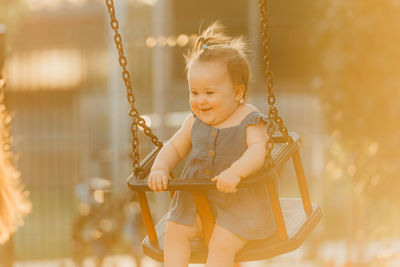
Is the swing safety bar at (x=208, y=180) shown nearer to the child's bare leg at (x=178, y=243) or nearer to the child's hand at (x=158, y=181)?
the child's hand at (x=158, y=181)

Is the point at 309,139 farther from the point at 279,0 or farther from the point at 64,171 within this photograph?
the point at 64,171

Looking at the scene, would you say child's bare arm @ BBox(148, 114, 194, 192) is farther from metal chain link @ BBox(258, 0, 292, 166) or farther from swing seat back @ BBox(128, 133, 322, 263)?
metal chain link @ BBox(258, 0, 292, 166)

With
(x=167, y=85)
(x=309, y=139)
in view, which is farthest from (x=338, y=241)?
(x=167, y=85)

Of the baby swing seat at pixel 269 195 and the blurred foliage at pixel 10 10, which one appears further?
the blurred foliage at pixel 10 10

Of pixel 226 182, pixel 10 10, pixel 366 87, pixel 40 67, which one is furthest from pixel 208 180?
pixel 40 67

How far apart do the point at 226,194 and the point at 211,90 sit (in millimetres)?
330

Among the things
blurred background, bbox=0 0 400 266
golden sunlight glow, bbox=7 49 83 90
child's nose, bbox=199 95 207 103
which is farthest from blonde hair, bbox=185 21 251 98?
golden sunlight glow, bbox=7 49 83 90

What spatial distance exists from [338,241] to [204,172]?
606cm

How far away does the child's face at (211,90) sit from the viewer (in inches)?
84.3

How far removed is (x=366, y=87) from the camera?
17.1ft

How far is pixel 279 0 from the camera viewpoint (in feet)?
27.1

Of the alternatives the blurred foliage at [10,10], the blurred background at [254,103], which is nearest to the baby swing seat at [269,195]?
the blurred background at [254,103]

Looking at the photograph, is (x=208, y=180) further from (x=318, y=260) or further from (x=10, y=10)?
(x=10, y=10)

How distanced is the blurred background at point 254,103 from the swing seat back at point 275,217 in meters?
2.21
